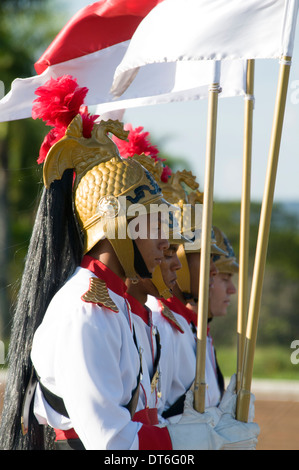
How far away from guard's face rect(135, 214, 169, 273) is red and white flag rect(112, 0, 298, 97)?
70 centimetres

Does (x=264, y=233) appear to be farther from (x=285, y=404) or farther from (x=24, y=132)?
(x=24, y=132)

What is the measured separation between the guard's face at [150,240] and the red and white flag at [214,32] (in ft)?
2.31

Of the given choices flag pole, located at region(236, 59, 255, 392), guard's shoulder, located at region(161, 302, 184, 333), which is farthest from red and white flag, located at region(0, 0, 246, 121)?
guard's shoulder, located at region(161, 302, 184, 333)

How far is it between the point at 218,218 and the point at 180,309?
13.3 m

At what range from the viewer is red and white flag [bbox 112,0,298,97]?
130 inches

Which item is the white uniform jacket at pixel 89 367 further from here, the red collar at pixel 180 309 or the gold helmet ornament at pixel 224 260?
the gold helmet ornament at pixel 224 260

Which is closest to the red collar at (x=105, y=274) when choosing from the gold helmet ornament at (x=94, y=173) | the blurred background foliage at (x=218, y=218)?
the gold helmet ornament at (x=94, y=173)

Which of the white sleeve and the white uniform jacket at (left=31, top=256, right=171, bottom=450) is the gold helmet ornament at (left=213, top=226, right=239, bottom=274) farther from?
the white sleeve

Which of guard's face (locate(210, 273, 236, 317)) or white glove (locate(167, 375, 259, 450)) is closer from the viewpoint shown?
white glove (locate(167, 375, 259, 450))

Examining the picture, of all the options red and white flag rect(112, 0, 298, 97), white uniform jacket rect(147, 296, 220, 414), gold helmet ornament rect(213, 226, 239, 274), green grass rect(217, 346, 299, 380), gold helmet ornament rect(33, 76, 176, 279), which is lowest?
green grass rect(217, 346, 299, 380)

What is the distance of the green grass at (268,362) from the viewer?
15.5m

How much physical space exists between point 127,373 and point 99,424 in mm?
303

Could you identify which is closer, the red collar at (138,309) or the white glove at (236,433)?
the white glove at (236,433)

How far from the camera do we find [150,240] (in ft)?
11.8
